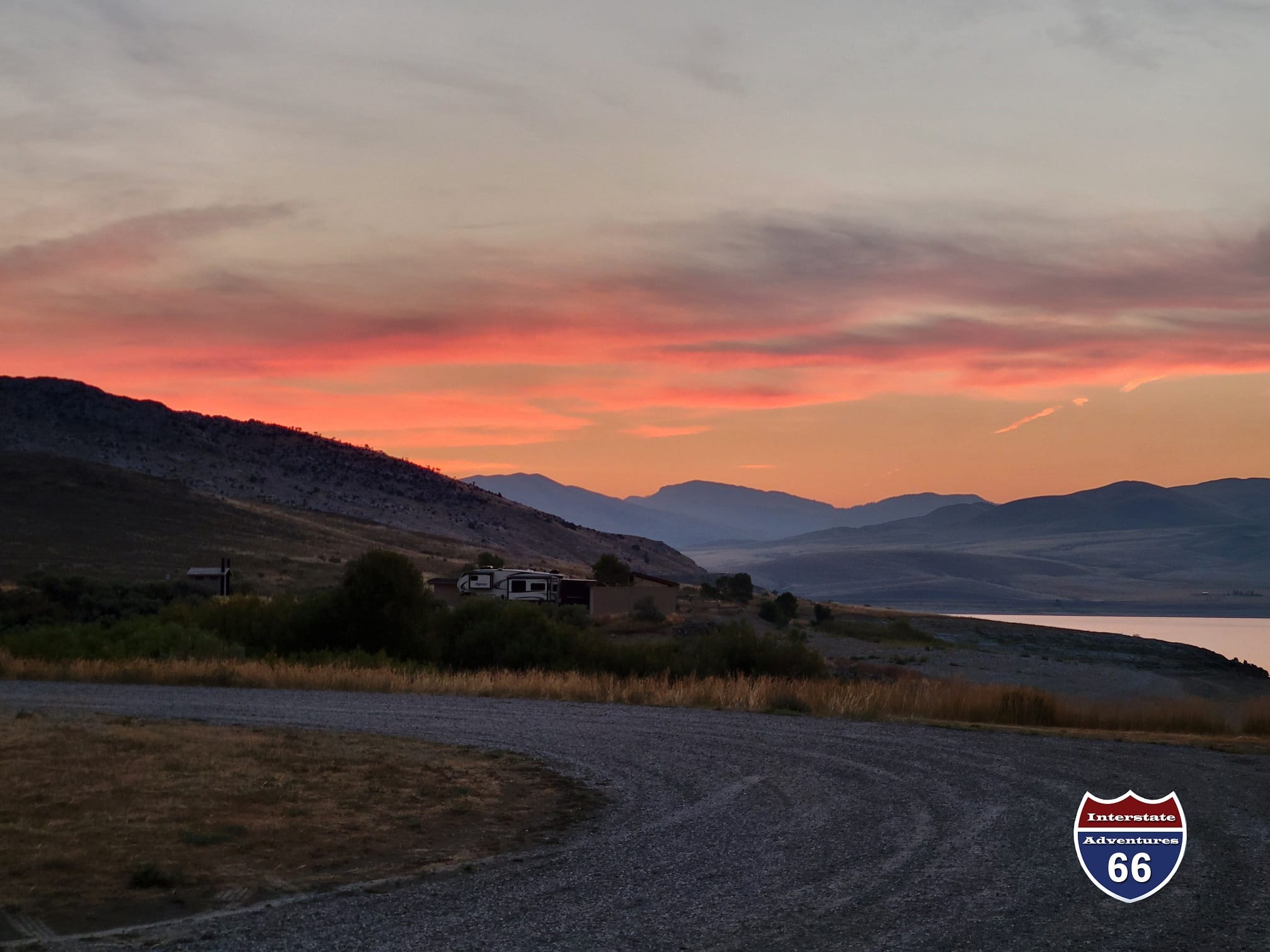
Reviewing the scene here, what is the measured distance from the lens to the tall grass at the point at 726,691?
24.6 m

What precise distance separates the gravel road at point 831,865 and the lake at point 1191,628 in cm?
7786

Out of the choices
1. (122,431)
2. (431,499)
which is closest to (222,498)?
(122,431)

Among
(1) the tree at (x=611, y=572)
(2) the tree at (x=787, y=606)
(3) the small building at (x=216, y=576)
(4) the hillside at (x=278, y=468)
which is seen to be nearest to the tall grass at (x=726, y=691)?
(3) the small building at (x=216, y=576)

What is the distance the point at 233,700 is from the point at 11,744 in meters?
8.83

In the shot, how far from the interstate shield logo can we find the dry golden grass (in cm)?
1090

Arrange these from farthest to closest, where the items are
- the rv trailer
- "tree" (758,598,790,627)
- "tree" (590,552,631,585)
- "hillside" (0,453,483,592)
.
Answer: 1. "tree" (590,552,631,585)
2. "hillside" (0,453,483,592)
3. "tree" (758,598,790,627)
4. the rv trailer

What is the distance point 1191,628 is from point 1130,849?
152283 millimetres

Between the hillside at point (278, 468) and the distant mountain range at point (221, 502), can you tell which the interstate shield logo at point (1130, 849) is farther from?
the hillside at point (278, 468)

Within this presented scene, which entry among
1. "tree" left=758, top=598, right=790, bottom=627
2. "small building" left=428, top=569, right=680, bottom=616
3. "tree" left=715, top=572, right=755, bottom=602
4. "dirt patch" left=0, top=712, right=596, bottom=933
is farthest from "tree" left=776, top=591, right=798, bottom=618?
"dirt patch" left=0, top=712, right=596, bottom=933

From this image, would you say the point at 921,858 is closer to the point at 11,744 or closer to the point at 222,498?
the point at 11,744

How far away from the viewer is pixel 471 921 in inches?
359

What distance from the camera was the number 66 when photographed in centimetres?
983

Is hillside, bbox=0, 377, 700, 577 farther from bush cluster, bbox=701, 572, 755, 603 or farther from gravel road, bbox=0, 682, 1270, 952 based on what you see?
gravel road, bbox=0, 682, 1270, 952

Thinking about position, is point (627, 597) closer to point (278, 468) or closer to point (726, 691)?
point (726, 691)
